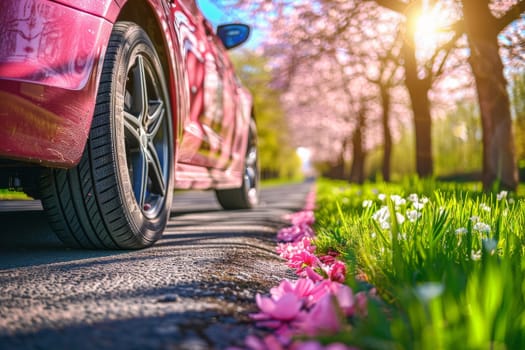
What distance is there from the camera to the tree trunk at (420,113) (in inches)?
312

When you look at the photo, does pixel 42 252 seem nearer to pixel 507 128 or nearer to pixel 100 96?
pixel 100 96

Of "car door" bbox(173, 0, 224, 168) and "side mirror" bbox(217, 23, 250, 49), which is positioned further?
"side mirror" bbox(217, 23, 250, 49)

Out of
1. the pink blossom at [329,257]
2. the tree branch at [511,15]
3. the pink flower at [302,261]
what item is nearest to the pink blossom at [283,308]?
the pink flower at [302,261]

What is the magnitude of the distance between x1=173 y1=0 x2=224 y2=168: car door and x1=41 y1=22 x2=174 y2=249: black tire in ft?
Answer: 1.70

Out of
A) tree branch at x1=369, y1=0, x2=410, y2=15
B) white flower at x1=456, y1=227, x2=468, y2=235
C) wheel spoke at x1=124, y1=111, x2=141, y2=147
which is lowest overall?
white flower at x1=456, y1=227, x2=468, y2=235

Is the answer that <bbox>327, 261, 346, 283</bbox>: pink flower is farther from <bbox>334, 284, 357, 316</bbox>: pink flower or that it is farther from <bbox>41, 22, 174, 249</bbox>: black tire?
<bbox>41, 22, 174, 249</bbox>: black tire

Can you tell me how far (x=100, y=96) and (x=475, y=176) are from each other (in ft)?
68.0

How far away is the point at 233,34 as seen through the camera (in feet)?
15.1

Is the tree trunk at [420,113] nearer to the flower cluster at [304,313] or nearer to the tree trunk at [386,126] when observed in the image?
the tree trunk at [386,126]

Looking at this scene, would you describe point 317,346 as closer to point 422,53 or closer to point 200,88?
point 200,88

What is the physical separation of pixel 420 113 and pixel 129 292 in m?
7.24

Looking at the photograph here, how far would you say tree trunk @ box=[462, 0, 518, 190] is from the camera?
16.8 ft

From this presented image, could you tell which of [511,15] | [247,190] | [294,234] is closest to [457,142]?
[511,15]

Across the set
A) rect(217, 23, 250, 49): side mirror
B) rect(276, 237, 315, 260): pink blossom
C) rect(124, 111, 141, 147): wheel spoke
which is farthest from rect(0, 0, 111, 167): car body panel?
rect(217, 23, 250, 49): side mirror
